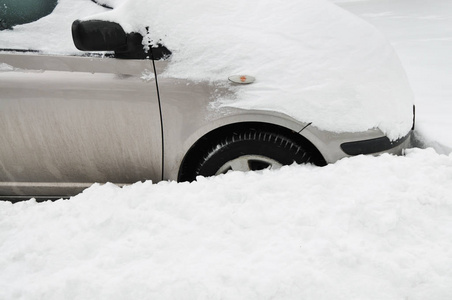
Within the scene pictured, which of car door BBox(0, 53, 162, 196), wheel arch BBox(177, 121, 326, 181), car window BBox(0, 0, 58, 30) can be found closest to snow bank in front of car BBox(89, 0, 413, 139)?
wheel arch BBox(177, 121, 326, 181)

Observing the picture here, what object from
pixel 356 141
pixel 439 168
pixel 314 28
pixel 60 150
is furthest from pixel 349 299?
pixel 60 150

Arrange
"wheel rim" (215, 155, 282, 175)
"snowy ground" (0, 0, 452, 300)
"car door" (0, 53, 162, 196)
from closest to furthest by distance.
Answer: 1. "snowy ground" (0, 0, 452, 300)
2. "car door" (0, 53, 162, 196)
3. "wheel rim" (215, 155, 282, 175)

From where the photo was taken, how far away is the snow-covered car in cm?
225

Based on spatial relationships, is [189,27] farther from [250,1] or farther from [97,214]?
[97,214]

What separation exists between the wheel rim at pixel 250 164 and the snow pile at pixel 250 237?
0.08 m

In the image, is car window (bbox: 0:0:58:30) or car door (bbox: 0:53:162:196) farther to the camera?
car window (bbox: 0:0:58:30)

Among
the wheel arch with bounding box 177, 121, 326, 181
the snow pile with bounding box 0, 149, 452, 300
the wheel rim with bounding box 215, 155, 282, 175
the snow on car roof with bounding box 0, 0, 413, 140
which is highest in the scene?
the snow on car roof with bounding box 0, 0, 413, 140

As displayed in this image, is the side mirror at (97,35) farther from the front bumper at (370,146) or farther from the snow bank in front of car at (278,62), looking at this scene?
the front bumper at (370,146)

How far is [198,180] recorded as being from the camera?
2316mm

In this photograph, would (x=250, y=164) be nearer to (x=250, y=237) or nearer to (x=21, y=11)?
(x=250, y=237)

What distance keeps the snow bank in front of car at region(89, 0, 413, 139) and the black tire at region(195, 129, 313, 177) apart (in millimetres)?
181

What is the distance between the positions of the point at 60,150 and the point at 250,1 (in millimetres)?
1561

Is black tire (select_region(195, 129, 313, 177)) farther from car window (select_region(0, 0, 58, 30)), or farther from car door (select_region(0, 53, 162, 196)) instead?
car window (select_region(0, 0, 58, 30))

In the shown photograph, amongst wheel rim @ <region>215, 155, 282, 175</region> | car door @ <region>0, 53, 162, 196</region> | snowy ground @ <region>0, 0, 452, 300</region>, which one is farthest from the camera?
wheel rim @ <region>215, 155, 282, 175</region>
